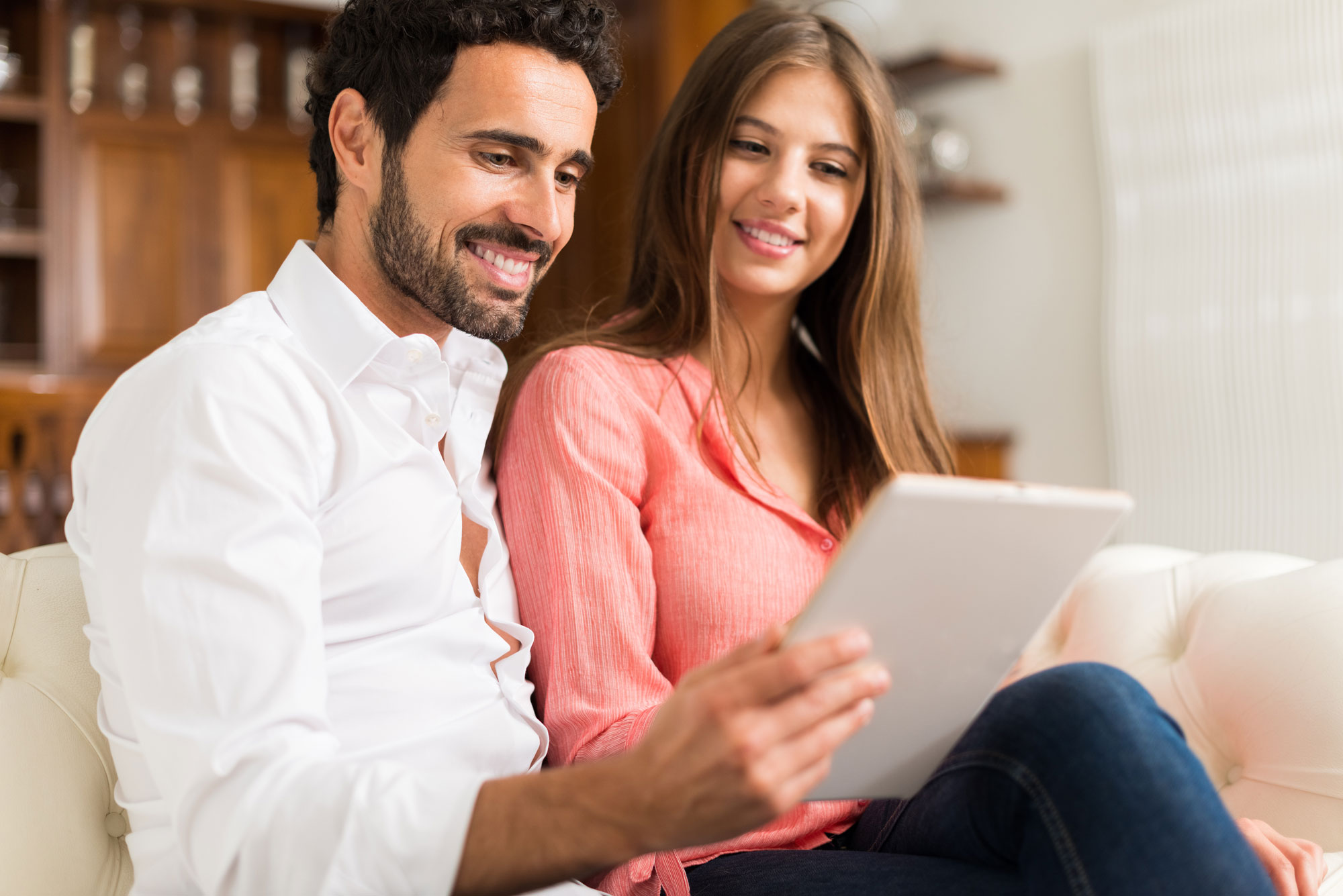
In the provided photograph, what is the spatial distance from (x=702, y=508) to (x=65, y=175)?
11.7 feet

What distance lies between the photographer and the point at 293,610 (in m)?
0.75

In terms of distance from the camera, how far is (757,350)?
148cm

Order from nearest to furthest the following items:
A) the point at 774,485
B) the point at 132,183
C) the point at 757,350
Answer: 1. the point at 774,485
2. the point at 757,350
3. the point at 132,183

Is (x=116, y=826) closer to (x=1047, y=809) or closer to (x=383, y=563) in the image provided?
(x=383, y=563)

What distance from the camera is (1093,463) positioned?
9.57 feet

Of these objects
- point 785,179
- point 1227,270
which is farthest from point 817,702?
point 1227,270

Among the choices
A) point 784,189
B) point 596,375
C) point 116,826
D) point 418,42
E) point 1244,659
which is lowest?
point 116,826

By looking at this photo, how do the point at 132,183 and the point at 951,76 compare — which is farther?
the point at 132,183

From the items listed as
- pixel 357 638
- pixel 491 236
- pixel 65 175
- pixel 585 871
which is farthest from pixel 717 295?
pixel 65 175

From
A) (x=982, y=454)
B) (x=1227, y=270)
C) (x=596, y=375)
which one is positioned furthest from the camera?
(x=982, y=454)

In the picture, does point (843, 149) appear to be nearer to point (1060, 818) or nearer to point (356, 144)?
point (356, 144)

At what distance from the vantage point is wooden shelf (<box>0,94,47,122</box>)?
382 cm

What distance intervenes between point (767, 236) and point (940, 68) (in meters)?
1.91

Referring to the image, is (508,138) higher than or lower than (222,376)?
higher
